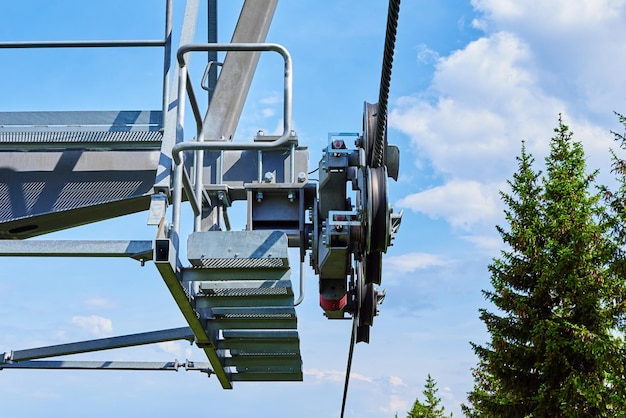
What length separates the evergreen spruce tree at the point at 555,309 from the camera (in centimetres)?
1576

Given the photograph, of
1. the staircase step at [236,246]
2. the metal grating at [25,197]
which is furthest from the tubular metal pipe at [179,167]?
the metal grating at [25,197]

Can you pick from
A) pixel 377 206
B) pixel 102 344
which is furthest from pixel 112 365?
pixel 377 206

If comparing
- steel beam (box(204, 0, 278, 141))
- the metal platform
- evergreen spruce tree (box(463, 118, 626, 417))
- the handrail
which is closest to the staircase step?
the handrail

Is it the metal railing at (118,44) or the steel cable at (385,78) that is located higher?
the metal railing at (118,44)

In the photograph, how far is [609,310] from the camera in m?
16.4

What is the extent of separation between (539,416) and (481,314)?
2.63 meters

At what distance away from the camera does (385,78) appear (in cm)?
410

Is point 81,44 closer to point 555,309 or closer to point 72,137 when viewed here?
point 72,137

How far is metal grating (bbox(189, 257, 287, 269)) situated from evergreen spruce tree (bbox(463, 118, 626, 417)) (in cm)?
1162

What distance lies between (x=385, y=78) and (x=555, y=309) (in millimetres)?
13743

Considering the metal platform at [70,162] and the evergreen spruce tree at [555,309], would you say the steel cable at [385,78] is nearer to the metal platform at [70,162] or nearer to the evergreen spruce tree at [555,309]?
the metal platform at [70,162]

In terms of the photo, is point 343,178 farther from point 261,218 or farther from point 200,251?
point 200,251

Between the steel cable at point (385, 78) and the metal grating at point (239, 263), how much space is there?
92cm

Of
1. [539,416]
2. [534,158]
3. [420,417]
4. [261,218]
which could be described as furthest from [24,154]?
[420,417]
